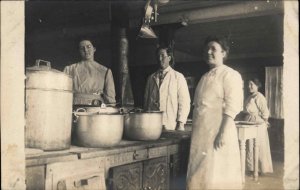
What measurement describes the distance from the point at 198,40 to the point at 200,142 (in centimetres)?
661

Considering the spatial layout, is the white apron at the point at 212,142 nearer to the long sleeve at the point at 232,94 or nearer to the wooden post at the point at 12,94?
the long sleeve at the point at 232,94

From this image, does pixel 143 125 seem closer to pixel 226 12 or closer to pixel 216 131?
pixel 216 131

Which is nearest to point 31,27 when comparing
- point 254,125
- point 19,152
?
point 254,125

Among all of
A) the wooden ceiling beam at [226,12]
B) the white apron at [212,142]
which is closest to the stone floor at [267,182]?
the white apron at [212,142]

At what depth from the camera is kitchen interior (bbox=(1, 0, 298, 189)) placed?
243 centimetres

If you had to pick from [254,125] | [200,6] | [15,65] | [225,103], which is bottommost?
[254,125]

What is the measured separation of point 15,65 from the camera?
2061mm

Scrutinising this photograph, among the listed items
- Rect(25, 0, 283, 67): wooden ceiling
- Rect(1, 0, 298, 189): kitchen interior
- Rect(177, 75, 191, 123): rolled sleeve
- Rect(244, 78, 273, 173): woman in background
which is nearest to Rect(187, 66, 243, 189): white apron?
Rect(1, 0, 298, 189): kitchen interior

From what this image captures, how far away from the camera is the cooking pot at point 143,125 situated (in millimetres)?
2992

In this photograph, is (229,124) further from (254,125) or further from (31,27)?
(31,27)

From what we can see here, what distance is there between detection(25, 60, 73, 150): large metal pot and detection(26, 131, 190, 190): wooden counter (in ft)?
0.32

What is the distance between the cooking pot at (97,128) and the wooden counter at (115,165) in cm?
6

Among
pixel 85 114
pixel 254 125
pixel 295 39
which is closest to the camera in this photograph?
pixel 295 39

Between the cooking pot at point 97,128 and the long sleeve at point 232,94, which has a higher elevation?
the long sleeve at point 232,94
